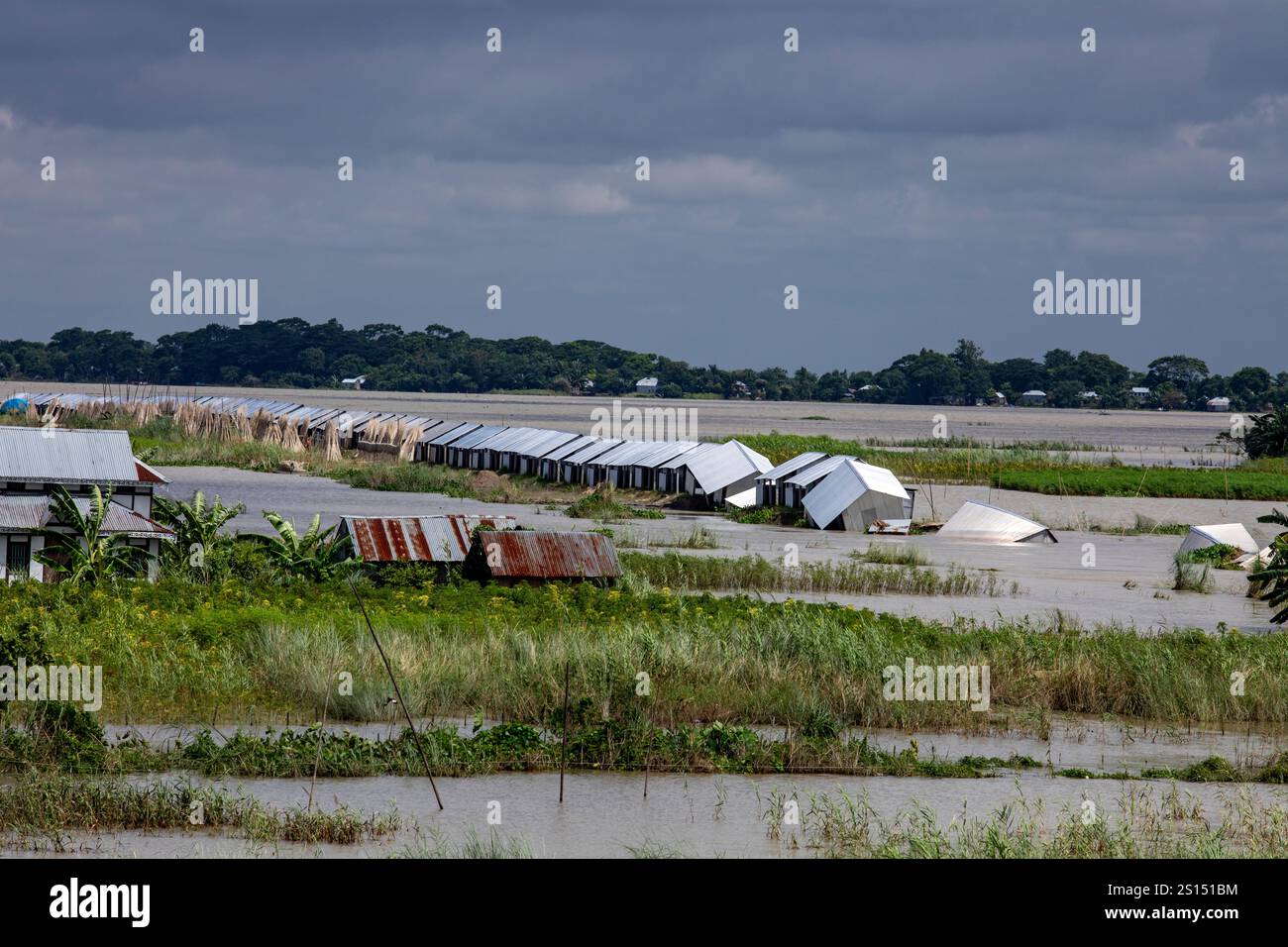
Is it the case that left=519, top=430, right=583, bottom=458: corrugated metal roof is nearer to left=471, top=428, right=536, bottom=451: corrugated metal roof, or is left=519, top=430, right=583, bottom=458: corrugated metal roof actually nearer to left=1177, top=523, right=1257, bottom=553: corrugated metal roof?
left=471, top=428, right=536, bottom=451: corrugated metal roof

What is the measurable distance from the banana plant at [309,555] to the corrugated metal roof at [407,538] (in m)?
0.32

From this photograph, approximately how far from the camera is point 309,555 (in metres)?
29.3

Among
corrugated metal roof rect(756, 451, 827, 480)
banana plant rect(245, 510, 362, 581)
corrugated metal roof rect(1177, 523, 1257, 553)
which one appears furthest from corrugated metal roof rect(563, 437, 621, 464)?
banana plant rect(245, 510, 362, 581)

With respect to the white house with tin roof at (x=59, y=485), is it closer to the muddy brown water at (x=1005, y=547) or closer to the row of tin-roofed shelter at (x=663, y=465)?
the muddy brown water at (x=1005, y=547)

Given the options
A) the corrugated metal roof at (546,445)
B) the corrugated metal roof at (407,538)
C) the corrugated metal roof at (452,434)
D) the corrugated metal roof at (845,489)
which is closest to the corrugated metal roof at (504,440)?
the corrugated metal roof at (546,445)

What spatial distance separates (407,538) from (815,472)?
83.7 feet

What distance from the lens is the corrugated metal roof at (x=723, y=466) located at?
181 ft

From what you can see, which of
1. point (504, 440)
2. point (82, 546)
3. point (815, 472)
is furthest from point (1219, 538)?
point (504, 440)

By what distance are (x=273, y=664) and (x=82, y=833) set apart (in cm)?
694

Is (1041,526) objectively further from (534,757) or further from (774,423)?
(774,423)

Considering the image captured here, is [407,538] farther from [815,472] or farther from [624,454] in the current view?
[624,454]

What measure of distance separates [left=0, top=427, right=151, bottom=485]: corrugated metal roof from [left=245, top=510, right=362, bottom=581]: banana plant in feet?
12.3
